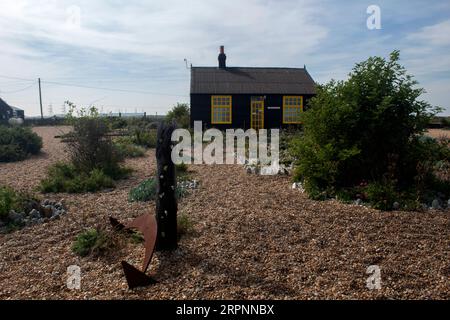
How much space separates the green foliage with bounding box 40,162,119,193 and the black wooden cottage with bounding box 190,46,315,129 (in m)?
11.5

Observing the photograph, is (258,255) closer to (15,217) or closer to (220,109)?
(15,217)

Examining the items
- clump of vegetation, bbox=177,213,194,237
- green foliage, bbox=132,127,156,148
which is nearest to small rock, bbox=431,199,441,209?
clump of vegetation, bbox=177,213,194,237

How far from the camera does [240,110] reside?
19.5 meters

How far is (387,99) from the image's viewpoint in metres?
6.11

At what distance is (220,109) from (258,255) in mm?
16013

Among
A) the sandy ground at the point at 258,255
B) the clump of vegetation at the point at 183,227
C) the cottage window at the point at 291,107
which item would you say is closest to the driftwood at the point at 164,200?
the sandy ground at the point at 258,255

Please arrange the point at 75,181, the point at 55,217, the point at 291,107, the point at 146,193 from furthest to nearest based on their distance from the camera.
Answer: the point at 291,107 → the point at 75,181 → the point at 146,193 → the point at 55,217

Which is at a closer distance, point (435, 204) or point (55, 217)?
point (55, 217)

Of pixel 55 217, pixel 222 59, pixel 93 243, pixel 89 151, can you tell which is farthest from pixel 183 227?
pixel 222 59

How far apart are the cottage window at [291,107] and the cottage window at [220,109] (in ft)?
9.89

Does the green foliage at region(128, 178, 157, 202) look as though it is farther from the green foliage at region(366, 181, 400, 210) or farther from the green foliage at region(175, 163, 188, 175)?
the green foliage at region(366, 181, 400, 210)

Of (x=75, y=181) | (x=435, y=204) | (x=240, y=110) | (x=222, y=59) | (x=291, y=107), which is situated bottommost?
(x=435, y=204)

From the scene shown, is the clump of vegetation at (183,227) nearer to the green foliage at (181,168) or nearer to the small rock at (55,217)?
the small rock at (55,217)

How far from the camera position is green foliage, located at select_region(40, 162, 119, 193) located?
7.30m
